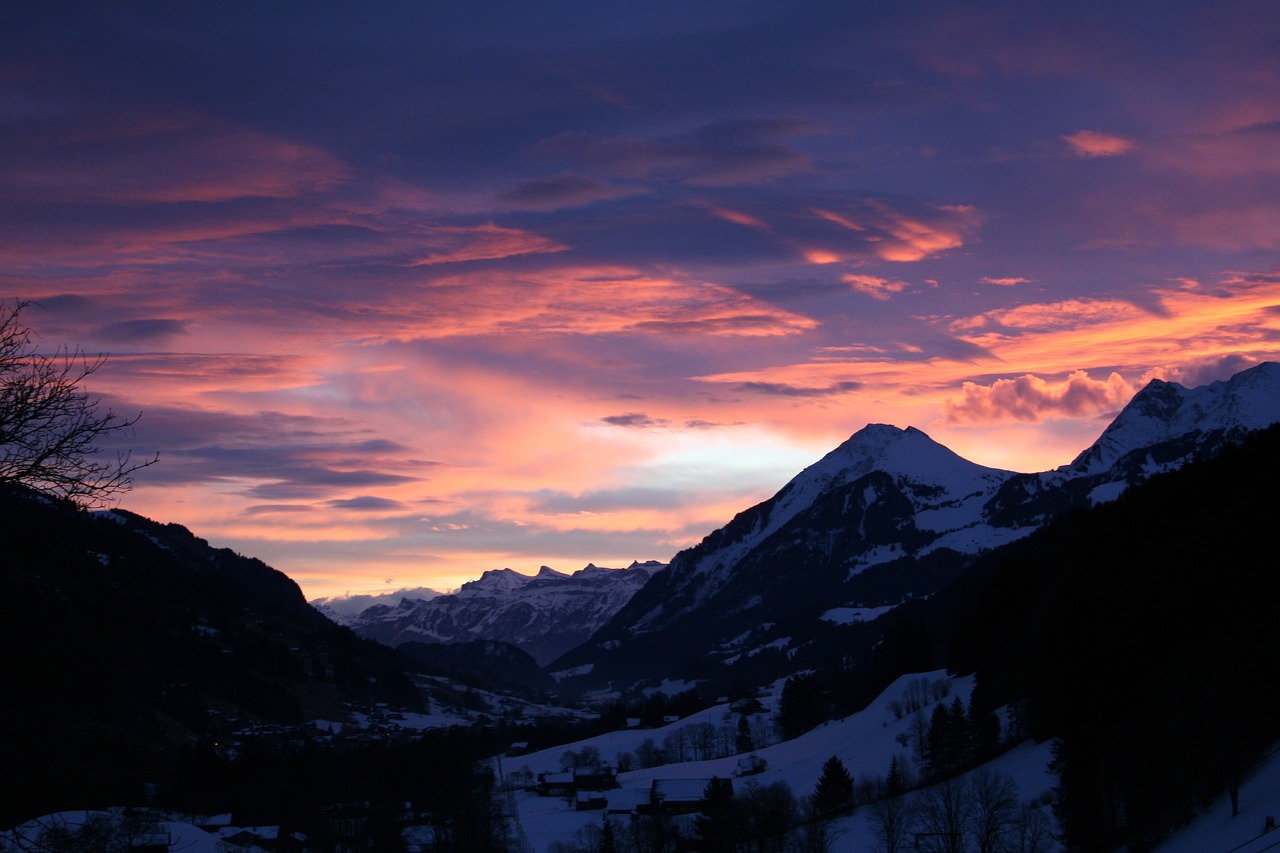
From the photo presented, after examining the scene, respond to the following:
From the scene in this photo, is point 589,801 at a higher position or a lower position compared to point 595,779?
higher

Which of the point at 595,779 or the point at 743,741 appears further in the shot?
the point at 743,741

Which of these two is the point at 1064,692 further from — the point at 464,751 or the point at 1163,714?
the point at 464,751

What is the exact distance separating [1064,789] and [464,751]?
125427 mm

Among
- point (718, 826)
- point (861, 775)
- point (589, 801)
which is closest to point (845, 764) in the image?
point (861, 775)

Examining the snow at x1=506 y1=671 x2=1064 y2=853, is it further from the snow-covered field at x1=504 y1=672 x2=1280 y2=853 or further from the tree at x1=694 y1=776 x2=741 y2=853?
the tree at x1=694 y1=776 x2=741 y2=853

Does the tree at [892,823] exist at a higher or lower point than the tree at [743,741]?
higher

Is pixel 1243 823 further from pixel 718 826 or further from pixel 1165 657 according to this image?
pixel 718 826

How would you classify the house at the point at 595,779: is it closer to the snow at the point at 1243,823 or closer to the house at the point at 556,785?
the house at the point at 556,785

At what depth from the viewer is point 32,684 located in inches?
595

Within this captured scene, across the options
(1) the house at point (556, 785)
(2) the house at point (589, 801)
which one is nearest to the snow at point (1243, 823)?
(2) the house at point (589, 801)

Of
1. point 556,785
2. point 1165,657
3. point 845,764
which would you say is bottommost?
point 556,785

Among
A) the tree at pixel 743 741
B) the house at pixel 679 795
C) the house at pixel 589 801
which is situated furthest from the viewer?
the tree at pixel 743 741

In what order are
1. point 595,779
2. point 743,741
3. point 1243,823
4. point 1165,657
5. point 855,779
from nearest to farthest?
1. point 1243,823
2. point 1165,657
3. point 855,779
4. point 595,779
5. point 743,741

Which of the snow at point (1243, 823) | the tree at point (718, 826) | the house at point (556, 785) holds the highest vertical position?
the snow at point (1243, 823)
